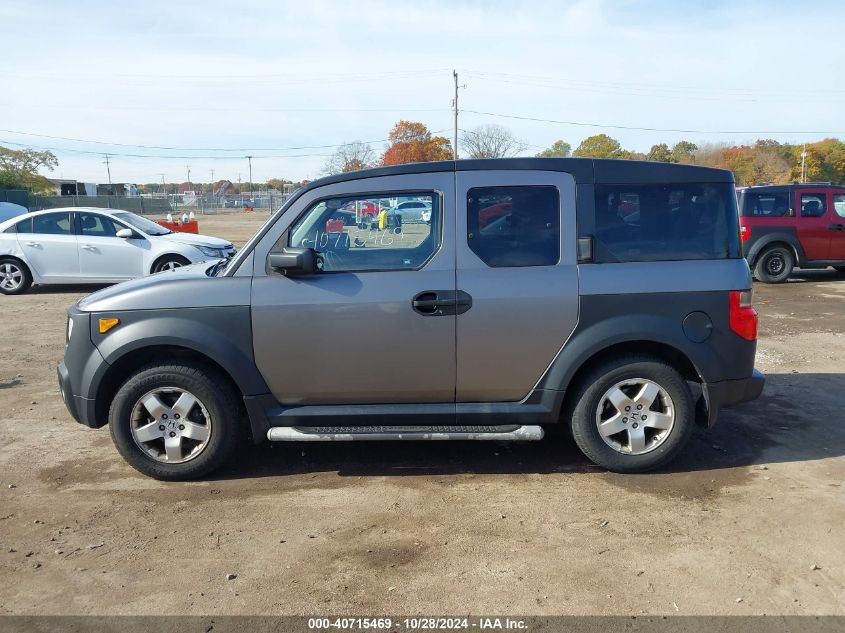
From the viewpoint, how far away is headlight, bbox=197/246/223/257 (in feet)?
40.9

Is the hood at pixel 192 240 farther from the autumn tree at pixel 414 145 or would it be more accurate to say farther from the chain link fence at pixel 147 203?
the autumn tree at pixel 414 145

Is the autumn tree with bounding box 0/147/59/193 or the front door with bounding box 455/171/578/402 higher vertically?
the autumn tree with bounding box 0/147/59/193

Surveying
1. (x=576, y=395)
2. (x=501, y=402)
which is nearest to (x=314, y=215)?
(x=501, y=402)

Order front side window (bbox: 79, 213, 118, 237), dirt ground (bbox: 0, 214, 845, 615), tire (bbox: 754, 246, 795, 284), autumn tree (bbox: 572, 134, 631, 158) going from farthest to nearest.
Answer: autumn tree (bbox: 572, 134, 631, 158)
tire (bbox: 754, 246, 795, 284)
front side window (bbox: 79, 213, 118, 237)
dirt ground (bbox: 0, 214, 845, 615)

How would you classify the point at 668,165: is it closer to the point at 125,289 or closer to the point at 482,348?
the point at 482,348

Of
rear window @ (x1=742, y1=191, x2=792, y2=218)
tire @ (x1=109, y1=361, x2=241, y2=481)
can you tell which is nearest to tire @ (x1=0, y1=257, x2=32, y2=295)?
tire @ (x1=109, y1=361, x2=241, y2=481)

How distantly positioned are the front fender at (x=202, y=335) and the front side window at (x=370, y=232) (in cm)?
63

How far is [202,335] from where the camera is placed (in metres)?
4.32

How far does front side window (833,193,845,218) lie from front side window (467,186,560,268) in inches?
454

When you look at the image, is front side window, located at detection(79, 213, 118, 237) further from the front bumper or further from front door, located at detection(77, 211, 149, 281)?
the front bumper

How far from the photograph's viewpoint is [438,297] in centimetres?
429

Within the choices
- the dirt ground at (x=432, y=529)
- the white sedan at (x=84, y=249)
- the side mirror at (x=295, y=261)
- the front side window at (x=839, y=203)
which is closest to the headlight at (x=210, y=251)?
the white sedan at (x=84, y=249)

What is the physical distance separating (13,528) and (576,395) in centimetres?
348

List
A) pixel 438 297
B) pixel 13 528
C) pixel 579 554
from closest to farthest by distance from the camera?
pixel 579 554 → pixel 13 528 → pixel 438 297
